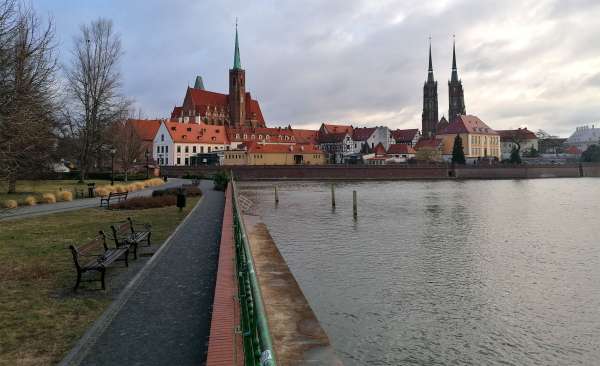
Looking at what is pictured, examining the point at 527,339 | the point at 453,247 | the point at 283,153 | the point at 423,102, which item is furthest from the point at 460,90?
the point at 527,339

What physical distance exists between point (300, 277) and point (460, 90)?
499 ft

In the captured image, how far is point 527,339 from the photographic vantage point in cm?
1045

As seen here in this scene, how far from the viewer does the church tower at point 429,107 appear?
15575cm

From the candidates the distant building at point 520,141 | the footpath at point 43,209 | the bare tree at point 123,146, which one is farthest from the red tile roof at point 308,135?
the footpath at point 43,209

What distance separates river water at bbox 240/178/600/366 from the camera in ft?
32.5

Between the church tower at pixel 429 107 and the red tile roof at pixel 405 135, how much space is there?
46.3ft

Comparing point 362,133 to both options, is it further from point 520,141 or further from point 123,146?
point 123,146

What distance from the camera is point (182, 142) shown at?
102m

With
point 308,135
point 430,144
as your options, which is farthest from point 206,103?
point 430,144

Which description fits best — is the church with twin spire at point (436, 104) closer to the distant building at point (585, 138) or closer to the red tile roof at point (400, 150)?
the red tile roof at point (400, 150)

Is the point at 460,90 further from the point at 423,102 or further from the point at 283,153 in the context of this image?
the point at 283,153

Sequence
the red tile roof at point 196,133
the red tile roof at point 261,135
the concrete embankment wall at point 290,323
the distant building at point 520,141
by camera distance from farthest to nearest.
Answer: the distant building at point 520,141 < the red tile roof at point 261,135 < the red tile roof at point 196,133 < the concrete embankment wall at point 290,323

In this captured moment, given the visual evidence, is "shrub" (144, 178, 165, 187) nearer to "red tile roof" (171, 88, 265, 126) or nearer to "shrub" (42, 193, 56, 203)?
"shrub" (42, 193, 56, 203)

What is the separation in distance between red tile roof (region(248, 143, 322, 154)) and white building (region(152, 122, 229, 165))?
9.69 metres
